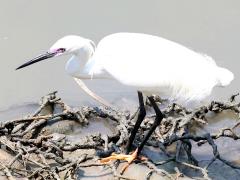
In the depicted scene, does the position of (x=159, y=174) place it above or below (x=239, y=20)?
below

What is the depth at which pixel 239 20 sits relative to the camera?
595 centimetres

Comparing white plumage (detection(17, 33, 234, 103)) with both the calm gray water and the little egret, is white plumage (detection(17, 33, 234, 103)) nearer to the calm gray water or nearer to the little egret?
the little egret

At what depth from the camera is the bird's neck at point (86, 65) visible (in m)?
3.88

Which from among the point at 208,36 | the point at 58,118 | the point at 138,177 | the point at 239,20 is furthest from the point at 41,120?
the point at 239,20

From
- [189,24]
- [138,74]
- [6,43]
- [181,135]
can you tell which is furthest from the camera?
[189,24]

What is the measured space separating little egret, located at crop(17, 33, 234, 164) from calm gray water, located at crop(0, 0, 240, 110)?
1.10 meters

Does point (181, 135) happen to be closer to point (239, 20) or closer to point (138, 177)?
point (138, 177)

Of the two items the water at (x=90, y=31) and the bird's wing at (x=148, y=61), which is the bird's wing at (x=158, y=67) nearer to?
the bird's wing at (x=148, y=61)

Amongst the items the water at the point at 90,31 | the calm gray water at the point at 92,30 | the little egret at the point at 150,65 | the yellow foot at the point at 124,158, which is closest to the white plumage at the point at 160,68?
the little egret at the point at 150,65

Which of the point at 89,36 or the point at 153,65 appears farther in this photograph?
the point at 89,36

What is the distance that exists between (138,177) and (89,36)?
2086mm

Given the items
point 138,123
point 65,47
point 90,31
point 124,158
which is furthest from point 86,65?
point 90,31

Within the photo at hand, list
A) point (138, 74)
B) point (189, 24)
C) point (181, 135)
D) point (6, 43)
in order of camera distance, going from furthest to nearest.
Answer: point (189, 24) → point (6, 43) → point (181, 135) → point (138, 74)

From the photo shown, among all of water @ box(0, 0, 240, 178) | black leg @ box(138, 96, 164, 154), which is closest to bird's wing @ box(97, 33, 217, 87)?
black leg @ box(138, 96, 164, 154)
